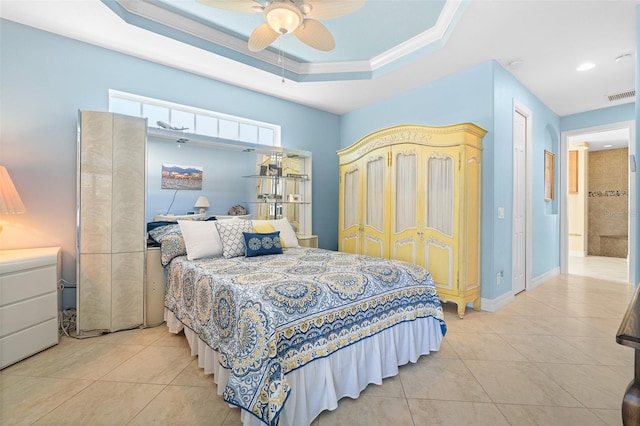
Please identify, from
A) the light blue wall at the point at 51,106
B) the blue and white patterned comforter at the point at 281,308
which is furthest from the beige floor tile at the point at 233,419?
the light blue wall at the point at 51,106

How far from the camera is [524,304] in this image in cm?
348

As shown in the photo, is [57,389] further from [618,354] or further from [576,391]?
[618,354]

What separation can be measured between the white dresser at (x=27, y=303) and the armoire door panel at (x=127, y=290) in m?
0.41

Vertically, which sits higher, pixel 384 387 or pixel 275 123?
pixel 275 123

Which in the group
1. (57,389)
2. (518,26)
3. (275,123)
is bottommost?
(57,389)

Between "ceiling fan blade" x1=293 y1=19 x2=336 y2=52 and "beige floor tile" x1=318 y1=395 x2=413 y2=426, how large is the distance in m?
2.55

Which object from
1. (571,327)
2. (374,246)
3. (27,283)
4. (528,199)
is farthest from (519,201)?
(27,283)

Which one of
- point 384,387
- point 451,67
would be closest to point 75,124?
point 384,387

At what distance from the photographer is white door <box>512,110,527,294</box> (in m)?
3.74

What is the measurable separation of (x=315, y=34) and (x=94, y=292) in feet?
9.74

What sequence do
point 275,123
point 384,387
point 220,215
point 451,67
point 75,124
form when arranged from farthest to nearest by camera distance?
point 275,123 < point 220,215 < point 451,67 < point 75,124 < point 384,387

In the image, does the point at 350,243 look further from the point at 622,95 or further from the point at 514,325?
the point at 622,95

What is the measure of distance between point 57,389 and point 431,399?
7.72ft

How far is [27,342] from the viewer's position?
2.19m
